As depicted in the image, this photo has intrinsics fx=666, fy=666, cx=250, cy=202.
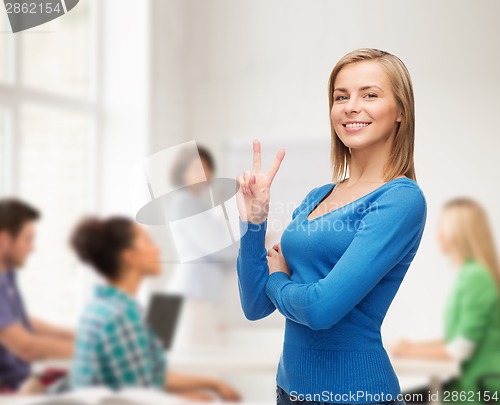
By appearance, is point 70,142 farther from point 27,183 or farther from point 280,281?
point 280,281

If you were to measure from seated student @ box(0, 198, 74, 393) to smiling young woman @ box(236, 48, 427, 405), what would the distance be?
1483mm

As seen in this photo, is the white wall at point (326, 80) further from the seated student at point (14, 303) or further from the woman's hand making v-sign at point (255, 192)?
the woman's hand making v-sign at point (255, 192)

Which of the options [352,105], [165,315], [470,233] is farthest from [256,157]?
[165,315]

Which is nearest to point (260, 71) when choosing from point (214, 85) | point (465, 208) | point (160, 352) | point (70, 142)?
point (214, 85)

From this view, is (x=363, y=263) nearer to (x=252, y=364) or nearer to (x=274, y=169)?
(x=274, y=169)

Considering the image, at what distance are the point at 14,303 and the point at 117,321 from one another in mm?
337

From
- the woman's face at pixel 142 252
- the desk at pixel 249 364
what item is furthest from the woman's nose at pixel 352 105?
the woman's face at pixel 142 252

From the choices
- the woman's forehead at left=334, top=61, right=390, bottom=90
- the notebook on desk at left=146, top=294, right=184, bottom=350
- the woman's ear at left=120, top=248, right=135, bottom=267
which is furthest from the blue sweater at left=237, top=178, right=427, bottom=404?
the notebook on desk at left=146, top=294, right=184, bottom=350

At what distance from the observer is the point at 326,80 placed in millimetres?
2971

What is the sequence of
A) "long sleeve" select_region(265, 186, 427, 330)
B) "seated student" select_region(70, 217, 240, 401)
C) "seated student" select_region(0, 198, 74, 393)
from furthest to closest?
1. "seated student" select_region(70, 217, 240, 401)
2. "seated student" select_region(0, 198, 74, 393)
3. "long sleeve" select_region(265, 186, 427, 330)

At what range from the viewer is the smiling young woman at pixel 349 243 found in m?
0.74

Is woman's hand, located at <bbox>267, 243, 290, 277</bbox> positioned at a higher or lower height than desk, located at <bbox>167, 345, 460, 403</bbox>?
higher

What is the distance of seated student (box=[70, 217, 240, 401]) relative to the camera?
88.7 inches

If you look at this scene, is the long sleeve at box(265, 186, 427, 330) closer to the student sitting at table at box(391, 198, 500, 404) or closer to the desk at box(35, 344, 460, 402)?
the desk at box(35, 344, 460, 402)
